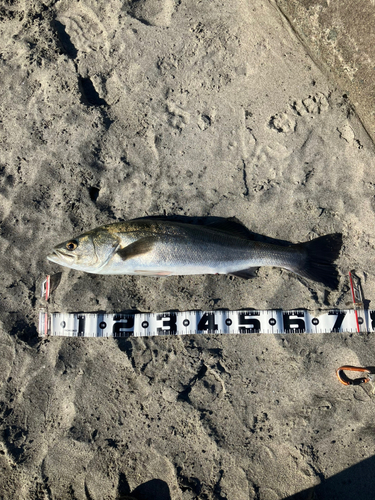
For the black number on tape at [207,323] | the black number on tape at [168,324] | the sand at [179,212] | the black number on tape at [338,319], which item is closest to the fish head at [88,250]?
the sand at [179,212]

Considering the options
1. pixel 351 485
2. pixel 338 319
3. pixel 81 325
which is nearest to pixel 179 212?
pixel 81 325

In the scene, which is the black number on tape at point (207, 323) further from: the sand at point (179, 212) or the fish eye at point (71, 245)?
the fish eye at point (71, 245)

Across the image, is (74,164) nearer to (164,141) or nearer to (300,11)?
(164,141)

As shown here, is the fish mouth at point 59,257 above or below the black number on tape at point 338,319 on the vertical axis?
below

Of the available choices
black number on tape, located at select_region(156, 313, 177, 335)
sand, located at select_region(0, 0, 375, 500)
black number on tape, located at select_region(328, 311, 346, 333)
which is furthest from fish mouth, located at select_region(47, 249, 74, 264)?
black number on tape, located at select_region(328, 311, 346, 333)

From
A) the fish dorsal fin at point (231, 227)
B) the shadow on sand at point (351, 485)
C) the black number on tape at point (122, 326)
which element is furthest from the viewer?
the fish dorsal fin at point (231, 227)

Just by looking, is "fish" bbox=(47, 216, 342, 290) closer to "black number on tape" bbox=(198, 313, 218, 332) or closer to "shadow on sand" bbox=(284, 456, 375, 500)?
"black number on tape" bbox=(198, 313, 218, 332)
